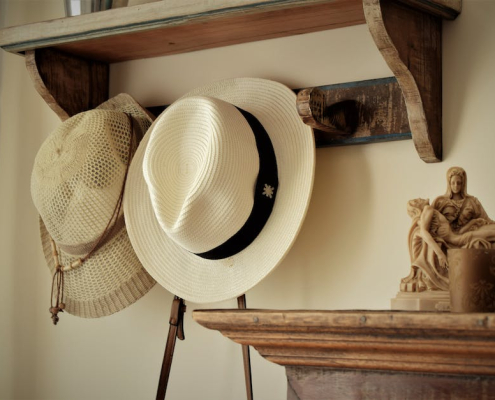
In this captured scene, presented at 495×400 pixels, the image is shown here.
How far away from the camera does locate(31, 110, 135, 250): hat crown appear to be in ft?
4.84

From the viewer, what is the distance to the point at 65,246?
4.96 feet

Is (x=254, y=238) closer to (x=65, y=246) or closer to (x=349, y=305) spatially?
(x=349, y=305)

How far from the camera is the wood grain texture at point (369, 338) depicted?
32.3 inches

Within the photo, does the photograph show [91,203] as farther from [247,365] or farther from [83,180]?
[247,365]

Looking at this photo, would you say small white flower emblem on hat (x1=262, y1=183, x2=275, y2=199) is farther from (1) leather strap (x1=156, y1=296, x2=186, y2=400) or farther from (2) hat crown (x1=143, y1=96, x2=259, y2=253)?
(1) leather strap (x1=156, y1=296, x2=186, y2=400)

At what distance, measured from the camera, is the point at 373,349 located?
2.93 feet

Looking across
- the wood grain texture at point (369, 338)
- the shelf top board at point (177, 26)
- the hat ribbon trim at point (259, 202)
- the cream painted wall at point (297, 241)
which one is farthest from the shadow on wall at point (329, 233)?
the wood grain texture at point (369, 338)

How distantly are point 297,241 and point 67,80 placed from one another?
575 millimetres

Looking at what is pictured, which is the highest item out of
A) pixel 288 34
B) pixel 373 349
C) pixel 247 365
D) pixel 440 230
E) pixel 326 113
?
pixel 288 34

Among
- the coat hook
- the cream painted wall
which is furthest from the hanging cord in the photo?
the coat hook

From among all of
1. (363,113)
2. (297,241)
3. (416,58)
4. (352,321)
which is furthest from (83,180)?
(352,321)

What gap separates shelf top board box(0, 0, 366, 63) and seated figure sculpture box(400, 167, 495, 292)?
1.24 feet

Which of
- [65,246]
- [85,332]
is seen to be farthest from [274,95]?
[85,332]

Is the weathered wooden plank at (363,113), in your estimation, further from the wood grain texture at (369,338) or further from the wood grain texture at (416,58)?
the wood grain texture at (369,338)
